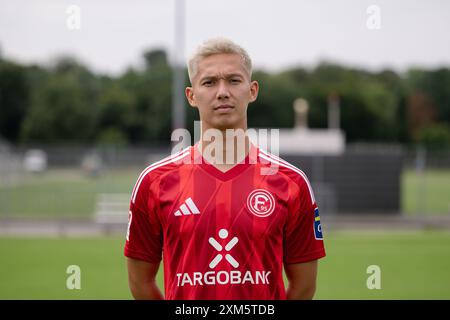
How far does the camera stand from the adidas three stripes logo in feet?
8.96

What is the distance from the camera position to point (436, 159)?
3525cm

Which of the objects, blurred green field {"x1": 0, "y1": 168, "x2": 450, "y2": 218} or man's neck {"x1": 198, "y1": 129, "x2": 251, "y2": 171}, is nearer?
man's neck {"x1": 198, "y1": 129, "x2": 251, "y2": 171}

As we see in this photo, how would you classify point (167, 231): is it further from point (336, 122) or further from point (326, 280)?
point (336, 122)

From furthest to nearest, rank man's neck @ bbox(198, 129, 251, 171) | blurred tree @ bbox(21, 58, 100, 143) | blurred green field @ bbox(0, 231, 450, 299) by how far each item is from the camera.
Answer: blurred tree @ bbox(21, 58, 100, 143) → blurred green field @ bbox(0, 231, 450, 299) → man's neck @ bbox(198, 129, 251, 171)

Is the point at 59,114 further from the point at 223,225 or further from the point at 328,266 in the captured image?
the point at 223,225

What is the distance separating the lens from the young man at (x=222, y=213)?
106 inches

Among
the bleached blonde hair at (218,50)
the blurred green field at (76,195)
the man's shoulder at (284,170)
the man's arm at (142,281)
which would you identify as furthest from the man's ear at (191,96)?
the blurred green field at (76,195)

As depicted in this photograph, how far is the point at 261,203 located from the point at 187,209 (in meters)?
0.32

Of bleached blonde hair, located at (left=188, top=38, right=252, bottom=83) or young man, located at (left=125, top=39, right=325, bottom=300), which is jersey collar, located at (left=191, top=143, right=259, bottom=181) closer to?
young man, located at (left=125, top=39, right=325, bottom=300)

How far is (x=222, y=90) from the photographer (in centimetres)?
268

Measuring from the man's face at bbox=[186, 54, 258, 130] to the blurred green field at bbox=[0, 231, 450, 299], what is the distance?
6.70 meters

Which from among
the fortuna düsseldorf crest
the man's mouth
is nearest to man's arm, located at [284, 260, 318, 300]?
the fortuna düsseldorf crest

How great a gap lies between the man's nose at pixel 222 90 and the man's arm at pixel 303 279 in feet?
2.72

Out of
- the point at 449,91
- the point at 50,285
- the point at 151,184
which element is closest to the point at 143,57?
the point at 449,91
